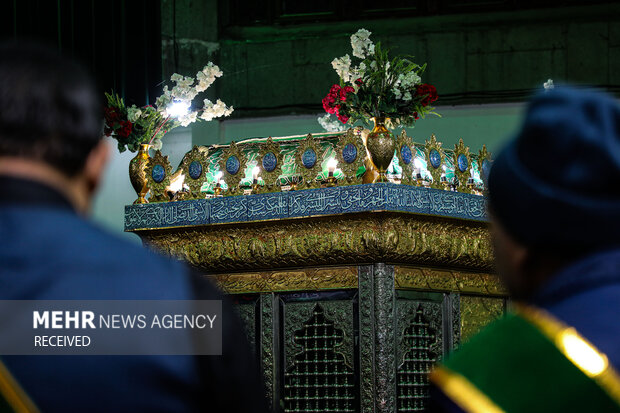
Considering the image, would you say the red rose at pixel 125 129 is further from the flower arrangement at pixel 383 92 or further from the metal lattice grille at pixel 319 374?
the metal lattice grille at pixel 319 374

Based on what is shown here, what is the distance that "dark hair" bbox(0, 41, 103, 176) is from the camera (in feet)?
4.00

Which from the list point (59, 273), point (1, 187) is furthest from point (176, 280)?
point (1, 187)

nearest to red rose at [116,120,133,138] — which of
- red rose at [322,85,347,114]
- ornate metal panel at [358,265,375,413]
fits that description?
red rose at [322,85,347,114]

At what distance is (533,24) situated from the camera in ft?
32.2

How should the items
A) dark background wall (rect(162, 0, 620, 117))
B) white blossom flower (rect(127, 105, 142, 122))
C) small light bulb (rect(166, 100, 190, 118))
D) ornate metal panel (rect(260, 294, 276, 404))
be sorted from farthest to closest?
dark background wall (rect(162, 0, 620, 117)), small light bulb (rect(166, 100, 190, 118)), white blossom flower (rect(127, 105, 142, 122)), ornate metal panel (rect(260, 294, 276, 404))

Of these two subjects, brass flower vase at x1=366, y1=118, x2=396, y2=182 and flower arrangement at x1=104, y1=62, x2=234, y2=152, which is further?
flower arrangement at x1=104, y1=62, x2=234, y2=152

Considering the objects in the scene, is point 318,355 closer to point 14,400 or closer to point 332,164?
point 332,164

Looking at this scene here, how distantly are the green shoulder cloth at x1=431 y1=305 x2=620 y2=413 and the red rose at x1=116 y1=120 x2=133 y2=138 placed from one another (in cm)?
579

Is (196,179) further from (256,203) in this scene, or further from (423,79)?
(423,79)

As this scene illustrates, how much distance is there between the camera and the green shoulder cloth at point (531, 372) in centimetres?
109

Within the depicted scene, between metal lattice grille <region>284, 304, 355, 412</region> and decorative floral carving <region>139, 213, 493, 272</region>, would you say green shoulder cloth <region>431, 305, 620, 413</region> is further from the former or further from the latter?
metal lattice grille <region>284, 304, 355, 412</region>

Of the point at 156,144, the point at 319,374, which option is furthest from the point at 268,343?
the point at 156,144

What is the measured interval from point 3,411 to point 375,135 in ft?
15.7

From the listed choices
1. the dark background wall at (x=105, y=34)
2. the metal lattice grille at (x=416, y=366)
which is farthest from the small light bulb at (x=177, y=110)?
the metal lattice grille at (x=416, y=366)
